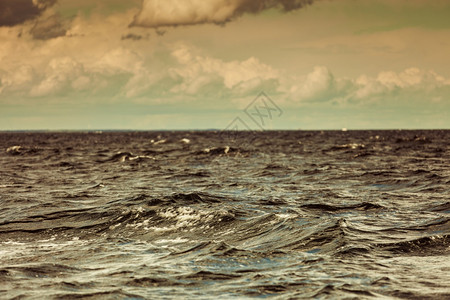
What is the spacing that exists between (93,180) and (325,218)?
19.2 m

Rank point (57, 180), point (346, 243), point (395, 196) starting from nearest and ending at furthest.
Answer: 1. point (346, 243)
2. point (395, 196)
3. point (57, 180)

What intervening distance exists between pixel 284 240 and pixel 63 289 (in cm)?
643

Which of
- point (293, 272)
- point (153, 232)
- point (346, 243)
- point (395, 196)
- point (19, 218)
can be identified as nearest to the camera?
point (293, 272)

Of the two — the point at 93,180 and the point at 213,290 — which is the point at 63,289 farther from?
the point at 93,180

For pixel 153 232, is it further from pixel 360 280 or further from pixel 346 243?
pixel 360 280

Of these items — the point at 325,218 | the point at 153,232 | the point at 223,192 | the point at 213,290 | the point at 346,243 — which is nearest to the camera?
the point at 213,290

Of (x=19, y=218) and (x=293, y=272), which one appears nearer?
(x=293, y=272)

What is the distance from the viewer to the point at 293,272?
10.8 m

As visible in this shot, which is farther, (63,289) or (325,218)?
(325,218)

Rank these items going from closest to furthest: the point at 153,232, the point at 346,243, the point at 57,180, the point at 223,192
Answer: the point at 346,243 < the point at 153,232 < the point at 223,192 < the point at 57,180

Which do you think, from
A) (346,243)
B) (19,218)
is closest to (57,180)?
(19,218)

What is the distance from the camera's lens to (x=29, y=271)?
11234 millimetres

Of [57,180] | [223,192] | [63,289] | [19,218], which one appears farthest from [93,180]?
[63,289]

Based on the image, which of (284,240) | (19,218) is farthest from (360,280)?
(19,218)
